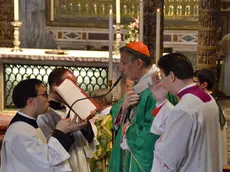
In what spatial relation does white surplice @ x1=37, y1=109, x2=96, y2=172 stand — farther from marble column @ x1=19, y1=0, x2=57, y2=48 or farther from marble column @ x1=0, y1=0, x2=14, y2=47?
marble column @ x1=19, y1=0, x2=57, y2=48

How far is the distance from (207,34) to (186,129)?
6773 mm

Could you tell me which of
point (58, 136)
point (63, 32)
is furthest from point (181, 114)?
point (63, 32)

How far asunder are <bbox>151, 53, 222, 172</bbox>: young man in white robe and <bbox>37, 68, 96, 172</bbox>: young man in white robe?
90 cm

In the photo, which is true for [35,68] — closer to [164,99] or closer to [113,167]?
[113,167]

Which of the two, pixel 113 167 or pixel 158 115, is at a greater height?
pixel 158 115

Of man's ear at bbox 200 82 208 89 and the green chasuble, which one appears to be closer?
the green chasuble

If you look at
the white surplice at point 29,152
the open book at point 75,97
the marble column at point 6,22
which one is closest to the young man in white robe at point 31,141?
Result: the white surplice at point 29,152

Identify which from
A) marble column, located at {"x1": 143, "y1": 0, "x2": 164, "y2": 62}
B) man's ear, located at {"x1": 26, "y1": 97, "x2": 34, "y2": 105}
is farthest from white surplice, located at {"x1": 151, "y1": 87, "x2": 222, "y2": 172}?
marble column, located at {"x1": 143, "y1": 0, "x2": 164, "y2": 62}

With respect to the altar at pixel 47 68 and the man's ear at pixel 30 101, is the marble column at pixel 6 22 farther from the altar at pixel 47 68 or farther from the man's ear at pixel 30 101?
the man's ear at pixel 30 101

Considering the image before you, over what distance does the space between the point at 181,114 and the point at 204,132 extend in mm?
176

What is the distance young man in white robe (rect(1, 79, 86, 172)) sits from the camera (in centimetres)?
457

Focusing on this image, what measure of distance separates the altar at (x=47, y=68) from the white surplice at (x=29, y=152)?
3.12 meters

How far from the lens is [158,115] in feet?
14.8

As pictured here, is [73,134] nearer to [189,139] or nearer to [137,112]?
[137,112]
